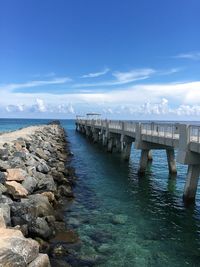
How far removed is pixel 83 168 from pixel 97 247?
54.4 feet

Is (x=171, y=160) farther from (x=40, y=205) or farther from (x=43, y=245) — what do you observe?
(x=43, y=245)

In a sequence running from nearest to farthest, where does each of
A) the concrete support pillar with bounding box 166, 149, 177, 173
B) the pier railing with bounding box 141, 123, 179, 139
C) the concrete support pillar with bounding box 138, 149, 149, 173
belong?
the pier railing with bounding box 141, 123, 179, 139, the concrete support pillar with bounding box 138, 149, 149, 173, the concrete support pillar with bounding box 166, 149, 177, 173

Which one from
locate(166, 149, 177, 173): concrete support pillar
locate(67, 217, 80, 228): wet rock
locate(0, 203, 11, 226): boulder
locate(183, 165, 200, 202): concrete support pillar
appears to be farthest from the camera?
locate(166, 149, 177, 173): concrete support pillar

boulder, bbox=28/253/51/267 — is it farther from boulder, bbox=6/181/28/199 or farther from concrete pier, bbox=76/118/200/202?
concrete pier, bbox=76/118/200/202

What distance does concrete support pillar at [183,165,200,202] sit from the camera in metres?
16.6

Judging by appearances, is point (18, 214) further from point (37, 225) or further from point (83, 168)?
point (83, 168)

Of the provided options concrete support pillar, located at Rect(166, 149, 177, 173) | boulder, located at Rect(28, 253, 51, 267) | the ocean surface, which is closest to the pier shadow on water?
the ocean surface

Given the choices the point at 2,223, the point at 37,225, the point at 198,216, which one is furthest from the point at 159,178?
the point at 2,223

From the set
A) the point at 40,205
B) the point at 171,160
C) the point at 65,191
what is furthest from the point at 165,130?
the point at 40,205

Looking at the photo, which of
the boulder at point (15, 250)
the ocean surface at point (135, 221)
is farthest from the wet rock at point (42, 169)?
the boulder at point (15, 250)

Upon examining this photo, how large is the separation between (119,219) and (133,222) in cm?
59

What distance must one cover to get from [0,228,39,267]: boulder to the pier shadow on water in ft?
7.47

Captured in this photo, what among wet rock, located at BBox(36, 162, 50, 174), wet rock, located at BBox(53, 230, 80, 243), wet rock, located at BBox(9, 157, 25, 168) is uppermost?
wet rock, located at BBox(9, 157, 25, 168)

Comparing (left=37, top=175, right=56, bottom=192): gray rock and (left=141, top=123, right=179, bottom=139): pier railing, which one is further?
(left=141, top=123, right=179, bottom=139): pier railing
